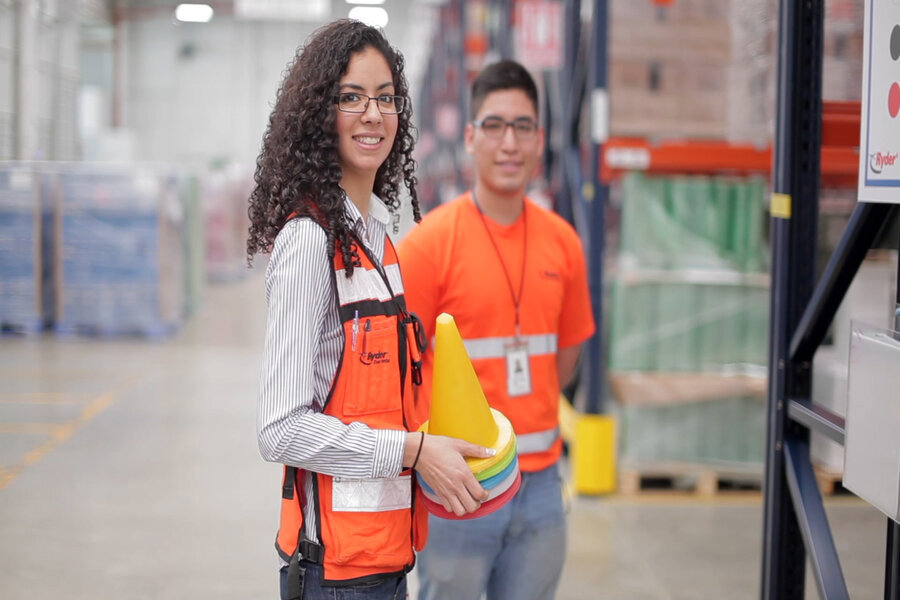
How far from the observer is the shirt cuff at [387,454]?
169 centimetres

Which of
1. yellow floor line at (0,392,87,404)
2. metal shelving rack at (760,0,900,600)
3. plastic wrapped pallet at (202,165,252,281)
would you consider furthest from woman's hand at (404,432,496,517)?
plastic wrapped pallet at (202,165,252,281)

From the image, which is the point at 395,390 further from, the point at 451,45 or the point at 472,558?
the point at 451,45

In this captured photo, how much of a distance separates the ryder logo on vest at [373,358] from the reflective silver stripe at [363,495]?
215mm

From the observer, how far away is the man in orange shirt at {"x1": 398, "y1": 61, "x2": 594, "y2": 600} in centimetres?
259

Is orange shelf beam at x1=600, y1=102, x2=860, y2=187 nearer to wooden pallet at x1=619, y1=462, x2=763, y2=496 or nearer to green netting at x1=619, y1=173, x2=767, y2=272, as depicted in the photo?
green netting at x1=619, y1=173, x2=767, y2=272

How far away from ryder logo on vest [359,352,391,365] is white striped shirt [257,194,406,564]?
8 centimetres

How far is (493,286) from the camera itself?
2.70 metres

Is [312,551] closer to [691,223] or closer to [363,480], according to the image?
[363,480]

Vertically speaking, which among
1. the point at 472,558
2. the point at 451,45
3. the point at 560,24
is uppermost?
the point at 451,45

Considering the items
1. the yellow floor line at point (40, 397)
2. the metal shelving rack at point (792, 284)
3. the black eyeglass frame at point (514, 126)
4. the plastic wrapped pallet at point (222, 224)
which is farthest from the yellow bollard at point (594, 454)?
the plastic wrapped pallet at point (222, 224)

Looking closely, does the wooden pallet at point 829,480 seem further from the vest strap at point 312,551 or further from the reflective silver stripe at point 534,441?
the vest strap at point 312,551

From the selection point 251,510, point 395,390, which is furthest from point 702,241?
point 395,390

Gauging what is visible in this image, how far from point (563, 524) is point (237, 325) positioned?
35.7ft

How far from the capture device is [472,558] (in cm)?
255
